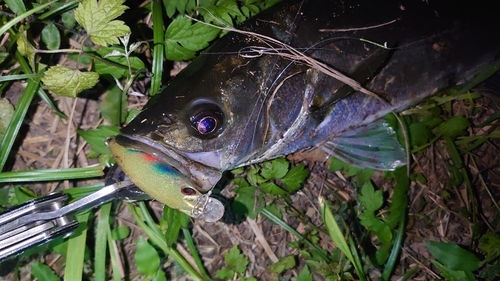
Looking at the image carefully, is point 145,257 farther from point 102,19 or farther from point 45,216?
point 102,19

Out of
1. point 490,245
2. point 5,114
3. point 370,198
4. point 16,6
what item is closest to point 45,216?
point 5,114

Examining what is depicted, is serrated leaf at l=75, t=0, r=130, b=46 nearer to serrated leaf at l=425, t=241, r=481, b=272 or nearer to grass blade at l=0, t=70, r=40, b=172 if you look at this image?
grass blade at l=0, t=70, r=40, b=172

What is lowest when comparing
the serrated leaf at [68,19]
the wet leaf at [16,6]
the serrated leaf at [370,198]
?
the serrated leaf at [370,198]

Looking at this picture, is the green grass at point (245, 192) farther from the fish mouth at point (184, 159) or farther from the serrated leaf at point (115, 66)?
the fish mouth at point (184, 159)

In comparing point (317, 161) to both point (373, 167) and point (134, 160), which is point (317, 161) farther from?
point (134, 160)

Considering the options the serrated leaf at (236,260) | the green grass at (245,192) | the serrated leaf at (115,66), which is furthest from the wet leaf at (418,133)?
the serrated leaf at (115,66)

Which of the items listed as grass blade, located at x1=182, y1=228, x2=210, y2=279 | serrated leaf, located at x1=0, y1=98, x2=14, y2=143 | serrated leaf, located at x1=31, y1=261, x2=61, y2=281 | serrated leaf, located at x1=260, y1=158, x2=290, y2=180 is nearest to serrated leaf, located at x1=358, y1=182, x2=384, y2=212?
serrated leaf, located at x1=260, y1=158, x2=290, y2=180
